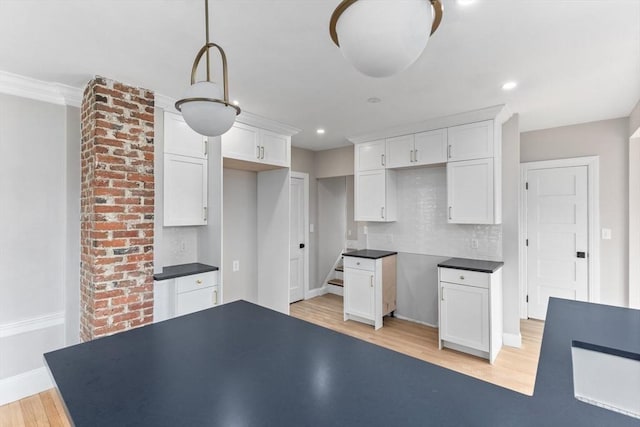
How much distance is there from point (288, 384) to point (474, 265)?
2.89 m

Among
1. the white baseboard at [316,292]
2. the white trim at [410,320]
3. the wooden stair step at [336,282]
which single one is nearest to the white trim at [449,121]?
the white trim at [410,320]

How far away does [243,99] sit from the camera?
296 centimetres

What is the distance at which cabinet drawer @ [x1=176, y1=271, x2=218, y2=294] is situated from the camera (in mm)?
2846

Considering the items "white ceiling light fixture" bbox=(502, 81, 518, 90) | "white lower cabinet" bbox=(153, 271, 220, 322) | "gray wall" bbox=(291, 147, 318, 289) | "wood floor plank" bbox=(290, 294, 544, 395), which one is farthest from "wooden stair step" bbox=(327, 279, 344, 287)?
"white ceiling light fixture" bbox=(502, 81, 518, 90)

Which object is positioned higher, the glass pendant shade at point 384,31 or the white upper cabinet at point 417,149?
the white upper cabinet at point 417,149

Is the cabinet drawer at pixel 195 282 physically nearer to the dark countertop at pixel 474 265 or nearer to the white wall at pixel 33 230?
the white wall at pixel 33 230

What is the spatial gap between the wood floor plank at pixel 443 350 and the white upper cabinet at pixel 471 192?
1409 millimetres

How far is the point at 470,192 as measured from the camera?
339 cm

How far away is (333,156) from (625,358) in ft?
14.4

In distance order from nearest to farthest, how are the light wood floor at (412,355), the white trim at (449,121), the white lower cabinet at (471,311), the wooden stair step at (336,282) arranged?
the light wood floor at (412,355) < the white lower cabinet at (471,311) < the white trim at (449,121) < the wooden stair step at (336,282)

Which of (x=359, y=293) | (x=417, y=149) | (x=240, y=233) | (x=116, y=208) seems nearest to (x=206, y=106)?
(x=116, y=208)

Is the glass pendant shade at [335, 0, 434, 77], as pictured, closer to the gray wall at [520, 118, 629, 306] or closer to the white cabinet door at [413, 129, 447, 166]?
the white cabinet door at [413, 129, 447, 166]

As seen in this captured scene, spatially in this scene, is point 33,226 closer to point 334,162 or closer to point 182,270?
point 182,270

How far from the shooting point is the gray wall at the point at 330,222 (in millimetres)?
5508
